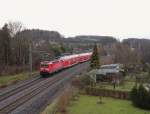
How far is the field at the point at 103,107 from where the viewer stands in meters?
29.1

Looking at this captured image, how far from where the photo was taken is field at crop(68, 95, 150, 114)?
95.4 ft

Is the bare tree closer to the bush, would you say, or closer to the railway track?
the railway track

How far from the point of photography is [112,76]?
4872cm

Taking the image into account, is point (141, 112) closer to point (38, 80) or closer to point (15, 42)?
point (38, 80)

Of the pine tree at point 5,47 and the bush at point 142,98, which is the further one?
the pine tree at point 5,47

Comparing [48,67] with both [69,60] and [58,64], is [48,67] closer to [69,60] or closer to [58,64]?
[58,64]

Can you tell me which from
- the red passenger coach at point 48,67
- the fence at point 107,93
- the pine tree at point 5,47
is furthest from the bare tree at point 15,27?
the fence at point 107,93

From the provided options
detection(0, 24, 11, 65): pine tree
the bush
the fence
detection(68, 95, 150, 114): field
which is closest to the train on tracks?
the fence

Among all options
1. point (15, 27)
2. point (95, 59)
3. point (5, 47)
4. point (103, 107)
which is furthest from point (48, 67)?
point (15, 27)

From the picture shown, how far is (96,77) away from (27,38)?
31407 mm

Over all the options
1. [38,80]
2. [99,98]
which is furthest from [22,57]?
[99,98]

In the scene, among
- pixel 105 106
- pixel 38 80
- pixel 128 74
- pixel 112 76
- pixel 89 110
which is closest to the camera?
pixel 89 110

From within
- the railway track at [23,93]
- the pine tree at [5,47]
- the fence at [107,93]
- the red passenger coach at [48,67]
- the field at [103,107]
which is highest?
the pine tree at [5,47]

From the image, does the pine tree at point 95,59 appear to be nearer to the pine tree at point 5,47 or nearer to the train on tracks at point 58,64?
the train on tracks at point 58,64
